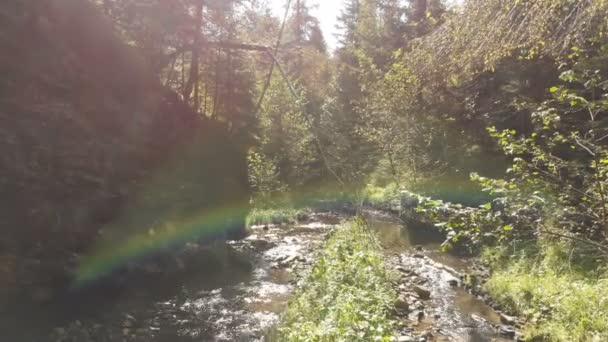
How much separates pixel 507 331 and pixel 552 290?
1.46 metres

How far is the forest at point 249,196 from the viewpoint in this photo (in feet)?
14.7

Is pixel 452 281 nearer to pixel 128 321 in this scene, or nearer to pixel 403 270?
pixel 403 270

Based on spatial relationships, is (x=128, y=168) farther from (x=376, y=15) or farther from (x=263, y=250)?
(x=376, y=15)

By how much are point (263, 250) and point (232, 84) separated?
882 cm

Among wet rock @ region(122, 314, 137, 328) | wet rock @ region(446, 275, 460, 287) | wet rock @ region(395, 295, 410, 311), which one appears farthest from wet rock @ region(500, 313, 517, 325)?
wet rock @ region(122, 314, 137, 328)

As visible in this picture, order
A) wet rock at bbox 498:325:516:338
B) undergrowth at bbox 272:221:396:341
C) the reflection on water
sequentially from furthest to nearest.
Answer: the reflection on water, wet rock at bbox 498:325:516:338, undergrowth at bbox 272:221:396:341

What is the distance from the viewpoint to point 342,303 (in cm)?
741

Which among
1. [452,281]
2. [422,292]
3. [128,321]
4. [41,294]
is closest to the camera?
[128,321]

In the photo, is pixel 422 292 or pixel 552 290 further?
pixel 422 292

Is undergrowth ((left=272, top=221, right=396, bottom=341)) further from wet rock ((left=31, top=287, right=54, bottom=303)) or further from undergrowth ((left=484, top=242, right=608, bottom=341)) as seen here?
wet rock ((left=31, top=287, right=54, bottom=303))

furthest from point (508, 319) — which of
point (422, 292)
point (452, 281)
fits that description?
point (452, 281)

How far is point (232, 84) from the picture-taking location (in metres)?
20.2

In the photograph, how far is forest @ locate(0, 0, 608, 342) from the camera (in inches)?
176

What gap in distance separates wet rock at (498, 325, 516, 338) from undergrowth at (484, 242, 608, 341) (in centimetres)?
26
